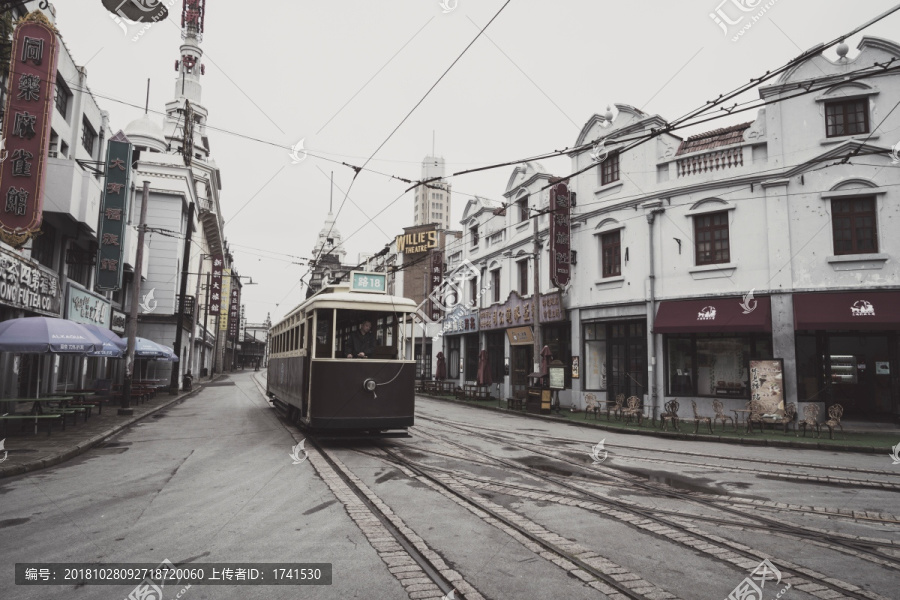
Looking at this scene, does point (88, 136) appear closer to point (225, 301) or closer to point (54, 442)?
point (54, 442)

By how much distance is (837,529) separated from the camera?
628cm

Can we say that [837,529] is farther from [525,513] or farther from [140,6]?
[140,6]

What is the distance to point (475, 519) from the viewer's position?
625cm

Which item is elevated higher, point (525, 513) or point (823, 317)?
point (823, 317)

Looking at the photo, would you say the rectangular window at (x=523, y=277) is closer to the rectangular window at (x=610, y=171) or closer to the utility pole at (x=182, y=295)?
the rectangular window at (x=610, y=171)

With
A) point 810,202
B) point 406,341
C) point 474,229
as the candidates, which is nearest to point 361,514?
point 406,341

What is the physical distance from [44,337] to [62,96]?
10.6 m

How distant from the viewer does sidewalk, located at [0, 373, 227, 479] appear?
896 centimetres

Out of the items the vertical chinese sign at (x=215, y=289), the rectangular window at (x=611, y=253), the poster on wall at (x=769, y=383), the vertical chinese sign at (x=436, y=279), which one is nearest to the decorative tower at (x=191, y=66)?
the vertical chinese sign at (x=215, y=289)

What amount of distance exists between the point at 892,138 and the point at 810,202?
2.69 m

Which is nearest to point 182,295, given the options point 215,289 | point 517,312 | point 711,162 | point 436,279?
point 436,279

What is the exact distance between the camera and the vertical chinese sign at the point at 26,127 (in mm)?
13195

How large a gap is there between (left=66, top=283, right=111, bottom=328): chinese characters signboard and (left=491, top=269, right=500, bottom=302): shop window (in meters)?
18.8

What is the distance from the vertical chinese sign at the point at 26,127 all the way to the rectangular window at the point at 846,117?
2206 cm
